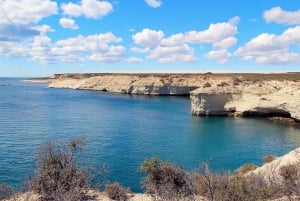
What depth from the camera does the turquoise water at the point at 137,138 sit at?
3531 cm

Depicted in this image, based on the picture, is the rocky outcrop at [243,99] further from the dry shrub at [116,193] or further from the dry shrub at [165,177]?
the dry shrub at [116,193]

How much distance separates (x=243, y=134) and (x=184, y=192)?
30.7m

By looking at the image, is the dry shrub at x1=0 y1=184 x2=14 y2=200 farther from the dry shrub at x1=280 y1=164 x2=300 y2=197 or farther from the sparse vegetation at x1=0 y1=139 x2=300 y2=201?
the dry shrub at x1=280 y1=164 x2=300 y2=197

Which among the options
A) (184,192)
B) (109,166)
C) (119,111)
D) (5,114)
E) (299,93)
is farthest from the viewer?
(119,111)

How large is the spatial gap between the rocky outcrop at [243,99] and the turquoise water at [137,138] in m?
3.29

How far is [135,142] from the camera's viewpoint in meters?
45.3

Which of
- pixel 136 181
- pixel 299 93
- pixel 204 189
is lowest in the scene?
pixel 136 181

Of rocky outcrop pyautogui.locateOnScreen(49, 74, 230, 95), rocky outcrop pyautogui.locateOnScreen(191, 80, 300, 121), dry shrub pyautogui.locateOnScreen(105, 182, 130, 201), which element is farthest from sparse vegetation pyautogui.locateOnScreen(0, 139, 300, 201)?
rocky outcrop pyautogui.locateOnScreen(49, 74, 230, 95)

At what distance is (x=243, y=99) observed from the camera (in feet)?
233

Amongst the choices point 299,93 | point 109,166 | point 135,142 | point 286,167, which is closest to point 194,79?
point 299,93

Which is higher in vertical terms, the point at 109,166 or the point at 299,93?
the point at 299,93

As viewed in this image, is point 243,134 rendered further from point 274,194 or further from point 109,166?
point 274,194

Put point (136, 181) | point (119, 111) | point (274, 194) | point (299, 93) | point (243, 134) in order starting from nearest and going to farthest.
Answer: point (274, 194)
point (136, 181)
point (243, 134)
point (299, 93)
point (119, 111)

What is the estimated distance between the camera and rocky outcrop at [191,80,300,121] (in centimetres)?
A: 6625
